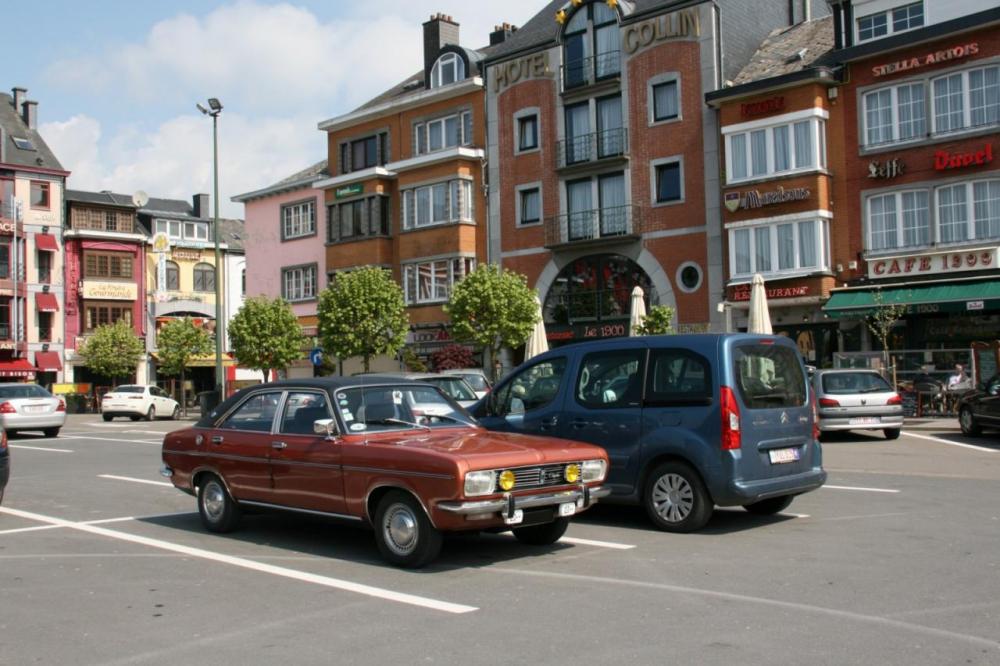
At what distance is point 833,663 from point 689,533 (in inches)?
165

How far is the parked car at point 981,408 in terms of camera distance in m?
20.0

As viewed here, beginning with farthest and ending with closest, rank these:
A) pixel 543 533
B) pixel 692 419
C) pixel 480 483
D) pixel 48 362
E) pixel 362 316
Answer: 1. pixel 48 362
2. pixel 362 316
3. pixel 692 419
4. pixel 543 533
5. pixel 480 483

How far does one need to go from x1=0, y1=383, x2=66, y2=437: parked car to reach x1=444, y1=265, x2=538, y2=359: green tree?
12577 mm

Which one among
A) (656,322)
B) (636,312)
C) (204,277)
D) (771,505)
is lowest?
(771,505)

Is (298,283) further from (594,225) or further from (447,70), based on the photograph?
(594,225)

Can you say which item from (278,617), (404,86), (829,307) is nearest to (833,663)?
(278,617)

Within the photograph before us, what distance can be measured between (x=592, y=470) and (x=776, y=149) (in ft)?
82.5

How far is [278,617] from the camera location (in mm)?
6461

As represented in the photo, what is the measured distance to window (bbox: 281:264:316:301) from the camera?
47.4m

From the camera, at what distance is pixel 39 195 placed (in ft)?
192

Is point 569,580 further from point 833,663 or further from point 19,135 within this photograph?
point 19,135

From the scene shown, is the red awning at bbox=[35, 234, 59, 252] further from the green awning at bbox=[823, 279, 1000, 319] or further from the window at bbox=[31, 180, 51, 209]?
the green awning at bbox=[823, 279, 1000, 319]

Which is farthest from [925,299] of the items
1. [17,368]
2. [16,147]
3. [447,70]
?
[16,147]

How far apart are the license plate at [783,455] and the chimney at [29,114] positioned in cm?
6242
